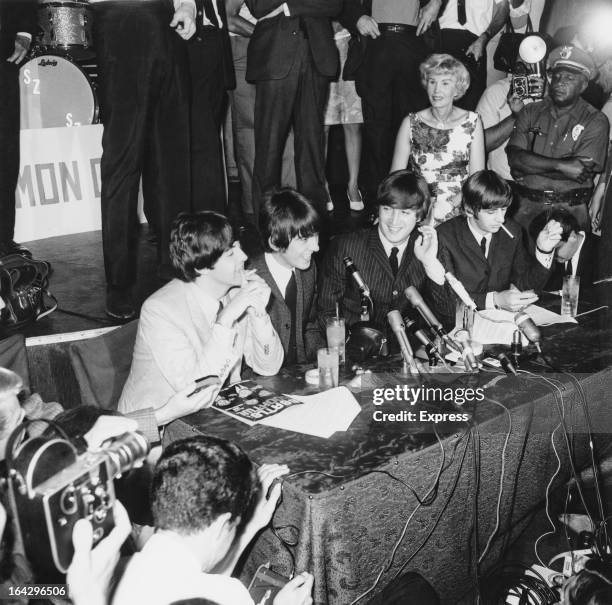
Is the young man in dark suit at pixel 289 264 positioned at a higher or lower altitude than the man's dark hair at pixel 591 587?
higher

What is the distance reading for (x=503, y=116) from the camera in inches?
185

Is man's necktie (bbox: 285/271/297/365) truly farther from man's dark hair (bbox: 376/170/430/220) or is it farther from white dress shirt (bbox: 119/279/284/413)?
man's dark hair (bbox: 376/170/430/220)

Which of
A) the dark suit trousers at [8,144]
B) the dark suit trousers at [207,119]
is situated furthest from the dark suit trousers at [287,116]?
the dark suit trousers at [8,144]

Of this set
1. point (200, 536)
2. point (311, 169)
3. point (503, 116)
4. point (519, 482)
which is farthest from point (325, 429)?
point (503, 116)

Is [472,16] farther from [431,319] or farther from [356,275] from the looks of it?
[431,319]

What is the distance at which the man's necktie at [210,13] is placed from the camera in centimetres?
389

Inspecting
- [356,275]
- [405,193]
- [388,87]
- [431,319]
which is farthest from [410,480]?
[388,87]

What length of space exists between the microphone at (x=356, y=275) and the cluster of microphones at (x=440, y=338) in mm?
→ 278

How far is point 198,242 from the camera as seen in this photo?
7.97 feet

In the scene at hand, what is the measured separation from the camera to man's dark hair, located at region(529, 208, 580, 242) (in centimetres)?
337

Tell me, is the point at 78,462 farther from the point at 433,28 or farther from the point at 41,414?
the point at 433,28

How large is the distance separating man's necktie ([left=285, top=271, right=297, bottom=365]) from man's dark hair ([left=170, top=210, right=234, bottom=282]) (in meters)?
0.41

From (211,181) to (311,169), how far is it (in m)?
0.62

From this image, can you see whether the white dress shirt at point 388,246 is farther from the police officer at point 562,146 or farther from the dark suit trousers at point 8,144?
the dark suit trousers at point 8,144
